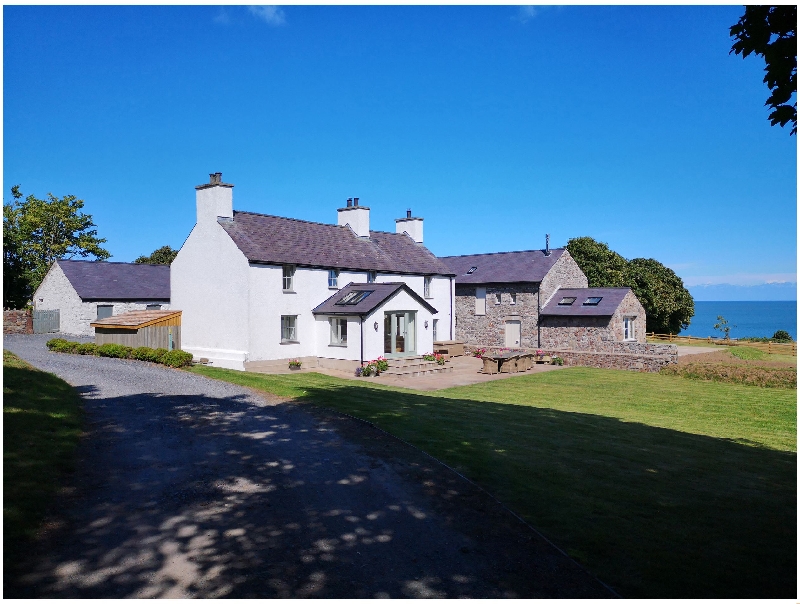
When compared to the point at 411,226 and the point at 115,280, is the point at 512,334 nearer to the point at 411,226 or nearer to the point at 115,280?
the point at 411,226

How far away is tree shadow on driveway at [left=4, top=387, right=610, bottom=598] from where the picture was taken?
6109mm

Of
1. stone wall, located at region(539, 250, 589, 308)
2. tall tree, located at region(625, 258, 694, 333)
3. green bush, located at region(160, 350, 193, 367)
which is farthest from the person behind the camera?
tall tree, located at region(625, 258, 694, 333)

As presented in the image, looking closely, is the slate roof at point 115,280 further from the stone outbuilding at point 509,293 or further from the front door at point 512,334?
the front door at point 512,334

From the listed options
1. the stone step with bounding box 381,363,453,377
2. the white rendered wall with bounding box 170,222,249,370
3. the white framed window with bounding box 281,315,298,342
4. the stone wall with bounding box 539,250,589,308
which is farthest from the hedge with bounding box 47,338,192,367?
the stone wall with bounding box 539,250,589,308

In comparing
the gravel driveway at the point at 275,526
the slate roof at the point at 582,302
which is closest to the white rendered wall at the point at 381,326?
the slate roof at the point at 582,302

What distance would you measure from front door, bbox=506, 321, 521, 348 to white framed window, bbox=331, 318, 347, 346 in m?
15.9

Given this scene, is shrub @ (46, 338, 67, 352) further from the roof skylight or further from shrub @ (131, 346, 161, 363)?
the roof skylight

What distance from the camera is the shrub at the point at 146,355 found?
997 inches

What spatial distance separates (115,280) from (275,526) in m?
43.5

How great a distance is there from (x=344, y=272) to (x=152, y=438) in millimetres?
21782

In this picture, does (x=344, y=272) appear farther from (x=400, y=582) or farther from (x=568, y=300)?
(x=400, y=582)

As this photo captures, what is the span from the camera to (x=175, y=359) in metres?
24.2

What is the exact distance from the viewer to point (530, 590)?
6.09 meters

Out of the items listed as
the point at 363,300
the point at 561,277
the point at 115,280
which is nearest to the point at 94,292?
the point at 115,280
